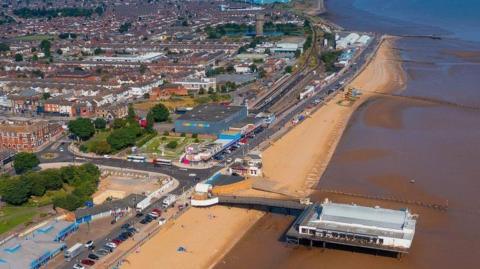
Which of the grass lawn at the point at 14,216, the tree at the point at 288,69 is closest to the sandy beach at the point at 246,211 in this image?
the grass lawn at the point at 14,216

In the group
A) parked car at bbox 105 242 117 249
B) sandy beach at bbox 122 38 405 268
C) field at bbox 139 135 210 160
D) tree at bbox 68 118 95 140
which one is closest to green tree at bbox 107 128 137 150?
field at bbox 139 135 210 160

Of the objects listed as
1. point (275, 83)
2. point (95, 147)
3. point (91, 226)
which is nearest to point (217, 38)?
point (275, 83)

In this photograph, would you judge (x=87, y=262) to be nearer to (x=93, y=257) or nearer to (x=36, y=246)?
(x=93, y=257)

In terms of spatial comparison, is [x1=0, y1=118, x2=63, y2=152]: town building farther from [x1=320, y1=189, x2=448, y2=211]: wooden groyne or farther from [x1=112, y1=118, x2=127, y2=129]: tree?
[x1=320, y1=189, x2=448, y2=211]: wooden groyne

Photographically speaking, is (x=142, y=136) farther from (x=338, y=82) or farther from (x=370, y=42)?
(x=370, y=42)

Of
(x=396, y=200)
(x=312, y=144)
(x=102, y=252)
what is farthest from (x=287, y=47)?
(x=102, y=252)

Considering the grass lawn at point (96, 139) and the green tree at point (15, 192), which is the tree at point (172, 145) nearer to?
the grass lawn at point (96, 139)
